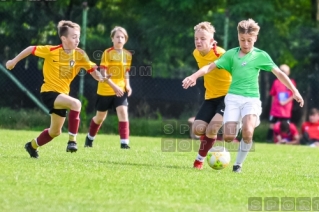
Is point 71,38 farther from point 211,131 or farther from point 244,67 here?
point 244,67

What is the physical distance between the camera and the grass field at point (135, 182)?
6371 mm

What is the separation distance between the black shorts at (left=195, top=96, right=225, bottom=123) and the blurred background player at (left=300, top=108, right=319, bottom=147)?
25.3 ft

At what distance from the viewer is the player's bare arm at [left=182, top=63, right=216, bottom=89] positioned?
8.27 meters

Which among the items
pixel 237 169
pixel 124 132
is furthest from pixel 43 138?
pixel 124 132

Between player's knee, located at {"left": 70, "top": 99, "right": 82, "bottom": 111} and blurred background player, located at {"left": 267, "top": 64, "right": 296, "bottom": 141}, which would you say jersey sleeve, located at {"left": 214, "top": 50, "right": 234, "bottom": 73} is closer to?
player's knee, located at {"left": 70, "top": 99, "right": 82, "bottom": 111}

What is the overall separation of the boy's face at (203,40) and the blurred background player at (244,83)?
0.48 m

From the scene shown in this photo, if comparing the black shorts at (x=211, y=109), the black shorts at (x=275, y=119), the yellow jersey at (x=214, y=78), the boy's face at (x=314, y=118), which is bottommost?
the black shorts at (x=275, y=119)

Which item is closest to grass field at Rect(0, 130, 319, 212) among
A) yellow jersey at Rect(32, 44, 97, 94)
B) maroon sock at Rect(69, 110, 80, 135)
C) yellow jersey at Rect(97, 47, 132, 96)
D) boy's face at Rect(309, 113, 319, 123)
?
maroon sock at Rect(69, 110, 80, 135)

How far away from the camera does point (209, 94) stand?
32.0ft

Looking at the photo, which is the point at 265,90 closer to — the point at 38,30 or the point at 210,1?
the point at 210,1

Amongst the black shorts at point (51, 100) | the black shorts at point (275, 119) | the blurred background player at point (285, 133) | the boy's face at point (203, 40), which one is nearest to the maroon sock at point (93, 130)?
the black shorts at point (51, 100)

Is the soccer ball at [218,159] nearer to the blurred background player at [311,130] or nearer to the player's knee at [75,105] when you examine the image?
the player's knee at [75,105]

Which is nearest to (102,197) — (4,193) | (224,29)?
(4,193)

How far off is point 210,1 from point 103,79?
990 centimetres
